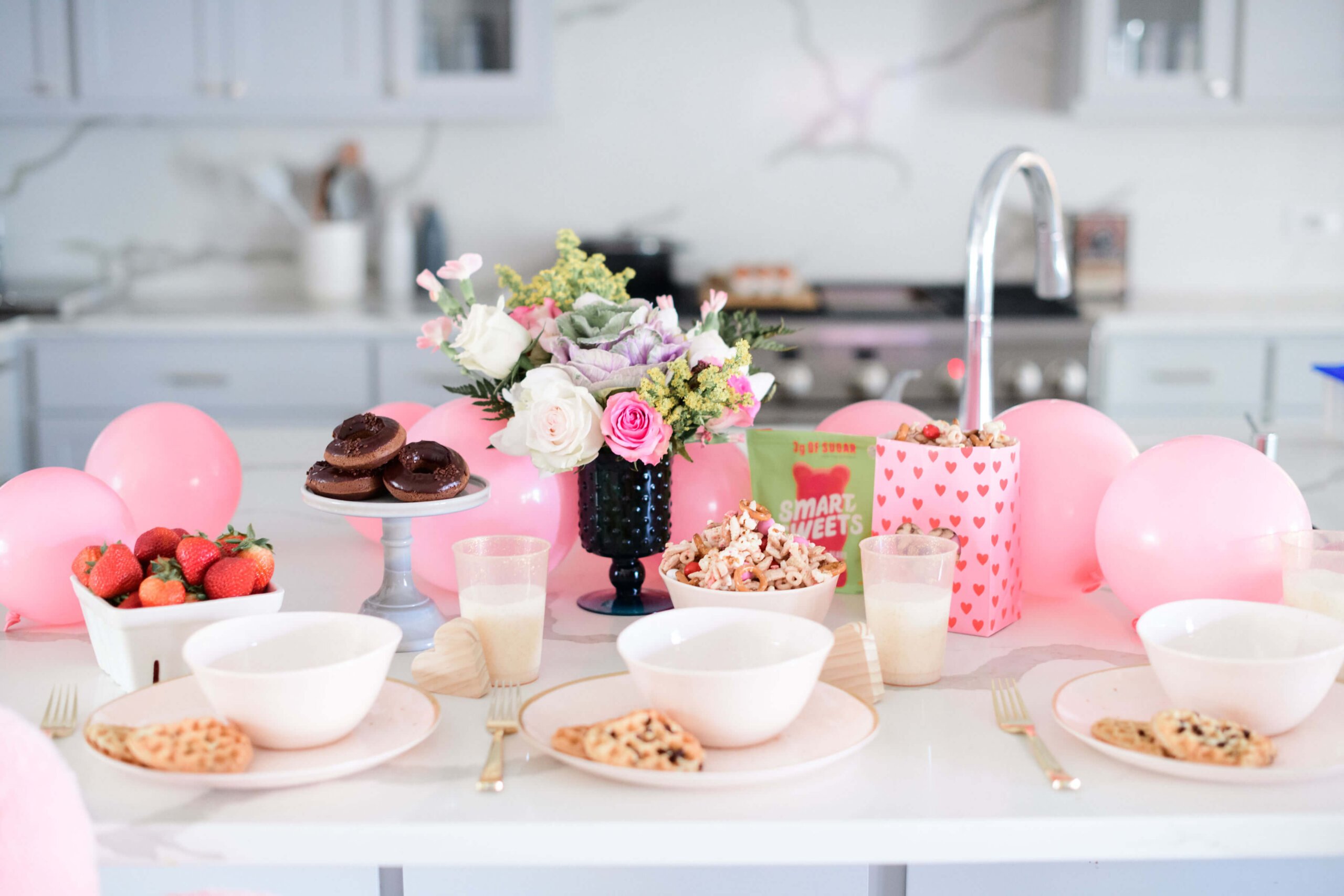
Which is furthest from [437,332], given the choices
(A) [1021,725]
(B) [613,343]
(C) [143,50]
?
(C) [143,50]

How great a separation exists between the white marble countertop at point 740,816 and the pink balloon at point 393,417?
471mm

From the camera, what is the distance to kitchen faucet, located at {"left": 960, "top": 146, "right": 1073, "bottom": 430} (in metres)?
1.21

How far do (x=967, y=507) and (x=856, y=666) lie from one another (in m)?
0.22

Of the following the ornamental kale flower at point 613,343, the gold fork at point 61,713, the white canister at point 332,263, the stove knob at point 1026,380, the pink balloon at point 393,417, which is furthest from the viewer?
the white canister at point 332,263

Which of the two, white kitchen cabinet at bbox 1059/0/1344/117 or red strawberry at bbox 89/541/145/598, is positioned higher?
white kitchen cabinet at bbox 1059/0/1344/117

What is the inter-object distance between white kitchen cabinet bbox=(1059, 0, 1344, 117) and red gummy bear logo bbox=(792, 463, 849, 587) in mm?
2235

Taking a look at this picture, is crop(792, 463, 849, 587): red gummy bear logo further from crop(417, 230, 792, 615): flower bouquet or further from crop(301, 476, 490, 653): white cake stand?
crop(301, 476, 490, 653): white cake stand

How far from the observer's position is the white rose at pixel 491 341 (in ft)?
3.70

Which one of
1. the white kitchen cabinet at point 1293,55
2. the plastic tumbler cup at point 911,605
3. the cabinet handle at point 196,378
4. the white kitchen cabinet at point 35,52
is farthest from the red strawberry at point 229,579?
the white kitchen cabinet at point 1293,55

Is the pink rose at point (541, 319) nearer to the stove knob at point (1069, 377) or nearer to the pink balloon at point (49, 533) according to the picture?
the pink balloon at point (49, 533)

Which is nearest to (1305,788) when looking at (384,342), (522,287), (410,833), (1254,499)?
(1254,499)

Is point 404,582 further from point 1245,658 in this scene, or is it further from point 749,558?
point 1245,658

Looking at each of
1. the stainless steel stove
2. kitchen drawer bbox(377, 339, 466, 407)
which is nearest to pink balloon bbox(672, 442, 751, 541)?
the stainless steel stove

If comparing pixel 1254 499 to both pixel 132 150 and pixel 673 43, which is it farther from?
pixel 132 150
